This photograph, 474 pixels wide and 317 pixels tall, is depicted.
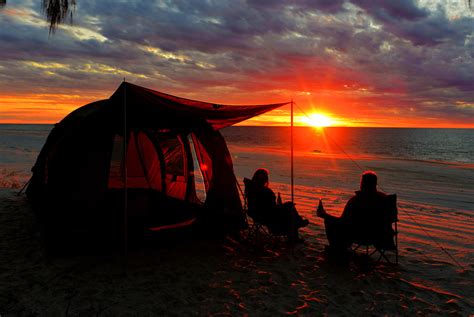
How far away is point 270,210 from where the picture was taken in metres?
5.54

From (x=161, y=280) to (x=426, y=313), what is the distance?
2971 mm

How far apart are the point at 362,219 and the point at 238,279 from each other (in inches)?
72.8

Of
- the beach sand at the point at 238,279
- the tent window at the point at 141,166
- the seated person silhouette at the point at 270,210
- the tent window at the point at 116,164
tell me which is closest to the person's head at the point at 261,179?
the seated person silhouette at the point at 270,210

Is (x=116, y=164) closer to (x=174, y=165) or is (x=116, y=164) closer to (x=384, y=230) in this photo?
(x=174, y=165)

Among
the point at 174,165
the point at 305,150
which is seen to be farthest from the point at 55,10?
the point at 305,150

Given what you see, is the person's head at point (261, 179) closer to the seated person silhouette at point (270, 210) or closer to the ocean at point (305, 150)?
the seated person silhouette at point (270, 210)

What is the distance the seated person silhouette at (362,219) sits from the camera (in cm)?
470

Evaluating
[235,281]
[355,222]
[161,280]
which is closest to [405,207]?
[355,222]

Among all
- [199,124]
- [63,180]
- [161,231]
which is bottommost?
[161,231]

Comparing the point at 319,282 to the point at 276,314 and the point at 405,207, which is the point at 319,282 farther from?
the point at 405,207

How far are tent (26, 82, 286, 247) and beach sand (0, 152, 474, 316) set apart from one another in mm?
515

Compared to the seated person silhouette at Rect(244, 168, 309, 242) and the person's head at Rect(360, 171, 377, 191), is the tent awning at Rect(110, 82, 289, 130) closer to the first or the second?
the seated person silhouette at Rect(244, 168, 309, 242)

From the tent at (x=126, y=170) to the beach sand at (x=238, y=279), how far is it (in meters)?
0.52

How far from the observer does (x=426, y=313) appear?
362 centimetres
